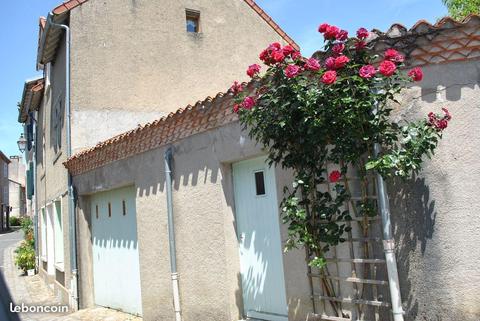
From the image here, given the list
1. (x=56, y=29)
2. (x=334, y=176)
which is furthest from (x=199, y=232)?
(x=56, y=29)

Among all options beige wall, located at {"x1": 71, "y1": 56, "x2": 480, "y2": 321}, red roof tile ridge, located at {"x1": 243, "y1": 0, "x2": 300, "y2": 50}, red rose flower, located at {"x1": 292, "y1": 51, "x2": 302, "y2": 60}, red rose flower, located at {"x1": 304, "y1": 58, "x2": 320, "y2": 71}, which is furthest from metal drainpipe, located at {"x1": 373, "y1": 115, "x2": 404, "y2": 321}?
red roof tile ridge, located at {"x1": 243, "y1": 0, "x2": 300, "y2": 50}

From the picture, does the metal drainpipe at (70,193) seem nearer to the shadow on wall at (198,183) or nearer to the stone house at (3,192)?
the shadow on wall at (198,183)

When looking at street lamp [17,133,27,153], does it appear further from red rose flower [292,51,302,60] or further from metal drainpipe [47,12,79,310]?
red rose flower [292,51,302,60]

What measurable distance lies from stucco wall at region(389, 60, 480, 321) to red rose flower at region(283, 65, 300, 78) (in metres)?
1.06

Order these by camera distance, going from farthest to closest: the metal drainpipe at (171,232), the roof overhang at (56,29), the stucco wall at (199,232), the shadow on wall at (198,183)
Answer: the roof overhang at (56,29), the metal drainpipe at (171,232), the shadow on wall at (198,183), the stucco wall at (199,232)

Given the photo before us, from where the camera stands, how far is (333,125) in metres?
3.98

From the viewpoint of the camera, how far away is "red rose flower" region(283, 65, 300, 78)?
403 cm

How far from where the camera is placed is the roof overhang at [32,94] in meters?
15.3

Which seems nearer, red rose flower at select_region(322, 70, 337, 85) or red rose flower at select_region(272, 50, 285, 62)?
red rose flower at select_region(322, 70, 337, 85)

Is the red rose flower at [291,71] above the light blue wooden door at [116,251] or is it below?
above

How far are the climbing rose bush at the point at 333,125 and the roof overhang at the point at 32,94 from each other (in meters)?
12.9

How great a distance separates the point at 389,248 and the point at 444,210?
1.96 feet

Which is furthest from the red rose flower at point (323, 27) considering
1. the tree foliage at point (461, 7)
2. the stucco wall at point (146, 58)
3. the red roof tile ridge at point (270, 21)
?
the tree foliage at point (461, 7)

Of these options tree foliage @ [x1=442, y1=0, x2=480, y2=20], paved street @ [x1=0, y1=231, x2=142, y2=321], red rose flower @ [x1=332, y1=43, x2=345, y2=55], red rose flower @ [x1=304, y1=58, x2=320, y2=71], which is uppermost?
tree foliage @ [x1=442, y1=0, x2=480, y2=20]
